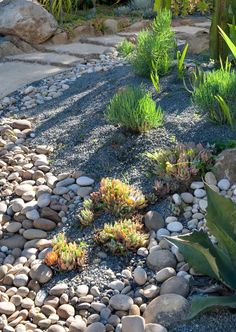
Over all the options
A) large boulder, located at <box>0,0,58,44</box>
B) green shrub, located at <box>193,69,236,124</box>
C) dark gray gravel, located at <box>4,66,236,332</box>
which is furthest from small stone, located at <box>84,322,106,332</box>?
large boulder, located at <box>0,0,58,44</box>

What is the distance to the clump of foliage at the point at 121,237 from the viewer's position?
342 cm

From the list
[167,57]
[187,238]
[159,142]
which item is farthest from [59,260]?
[167,57]

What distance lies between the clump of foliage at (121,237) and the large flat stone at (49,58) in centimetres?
411

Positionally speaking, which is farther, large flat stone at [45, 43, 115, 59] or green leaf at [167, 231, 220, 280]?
large flat stone at [45, 43, 115, 59]

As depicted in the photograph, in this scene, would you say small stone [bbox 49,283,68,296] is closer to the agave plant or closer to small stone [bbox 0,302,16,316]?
small stone [bbox 0,302,16,316]

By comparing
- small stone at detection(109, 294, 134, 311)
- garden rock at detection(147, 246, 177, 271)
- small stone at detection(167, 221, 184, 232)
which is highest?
small stone at detection(167, 221, 184, 232)

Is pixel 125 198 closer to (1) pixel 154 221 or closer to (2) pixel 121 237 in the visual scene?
(1) pixel 154 221

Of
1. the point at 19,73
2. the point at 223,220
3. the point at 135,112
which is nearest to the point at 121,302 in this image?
the point at 223,220

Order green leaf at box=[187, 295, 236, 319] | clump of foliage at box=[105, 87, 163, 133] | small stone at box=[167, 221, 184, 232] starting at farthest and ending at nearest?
1. clump of foliage at box=[105, 87, 163, 133]
2. small stone at box=[167, 221, 184, 232]
3. green leaf at box=[187, 295, 236, 319]

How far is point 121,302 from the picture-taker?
3.10m

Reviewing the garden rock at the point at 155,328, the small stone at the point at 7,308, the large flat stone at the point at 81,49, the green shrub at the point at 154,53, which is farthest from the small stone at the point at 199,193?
the large flat stone at the point at 81,49

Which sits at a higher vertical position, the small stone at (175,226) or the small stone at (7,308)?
the small stone at (175,226)

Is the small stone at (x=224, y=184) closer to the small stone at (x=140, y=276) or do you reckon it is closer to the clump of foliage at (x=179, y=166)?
the clump of foliage at (x=179, y=166)

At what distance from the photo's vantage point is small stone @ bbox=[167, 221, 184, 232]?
3.56 m
